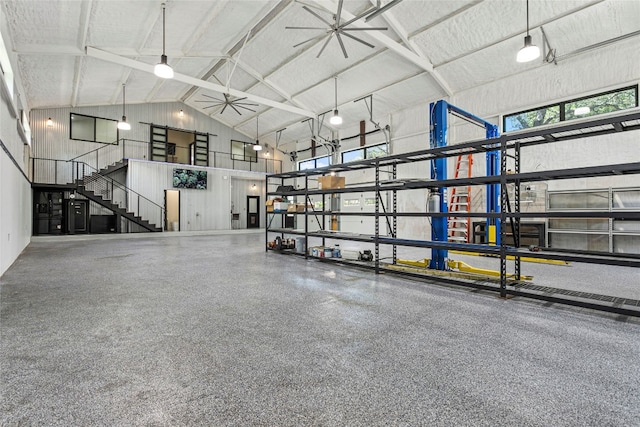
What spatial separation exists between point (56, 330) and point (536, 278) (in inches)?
228

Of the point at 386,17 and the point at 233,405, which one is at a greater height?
the point at 386,17

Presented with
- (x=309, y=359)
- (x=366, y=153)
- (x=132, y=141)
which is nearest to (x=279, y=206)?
(x=309, y=359)

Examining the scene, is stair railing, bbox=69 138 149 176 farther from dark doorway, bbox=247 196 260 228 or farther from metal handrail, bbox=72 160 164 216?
dark doorway, bbox=247 196 260 228

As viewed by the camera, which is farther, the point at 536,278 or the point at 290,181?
the point at 290,181

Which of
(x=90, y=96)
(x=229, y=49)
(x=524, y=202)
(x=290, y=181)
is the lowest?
(x=524, y=202)

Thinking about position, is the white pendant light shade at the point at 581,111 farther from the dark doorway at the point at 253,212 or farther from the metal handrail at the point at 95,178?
the metal handrail at the point at 95,178

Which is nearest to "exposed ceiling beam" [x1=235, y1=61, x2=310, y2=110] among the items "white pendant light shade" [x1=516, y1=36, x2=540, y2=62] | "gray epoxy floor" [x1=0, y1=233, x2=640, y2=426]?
"white pendant light shade" [x1=516, y1=36, x2=540, y2=62]

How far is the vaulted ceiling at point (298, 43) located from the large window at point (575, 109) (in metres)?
1.12

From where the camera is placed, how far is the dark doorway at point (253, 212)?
17386 millimetres

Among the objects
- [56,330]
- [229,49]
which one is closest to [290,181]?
[229,49]

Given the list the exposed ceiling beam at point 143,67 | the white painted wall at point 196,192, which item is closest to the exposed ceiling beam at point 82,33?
the exposed ceiling beam at point 143,67

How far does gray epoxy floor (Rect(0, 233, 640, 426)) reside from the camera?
148cm

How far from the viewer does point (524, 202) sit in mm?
7469

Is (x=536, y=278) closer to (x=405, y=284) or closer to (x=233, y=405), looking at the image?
(x=405, y=284)
